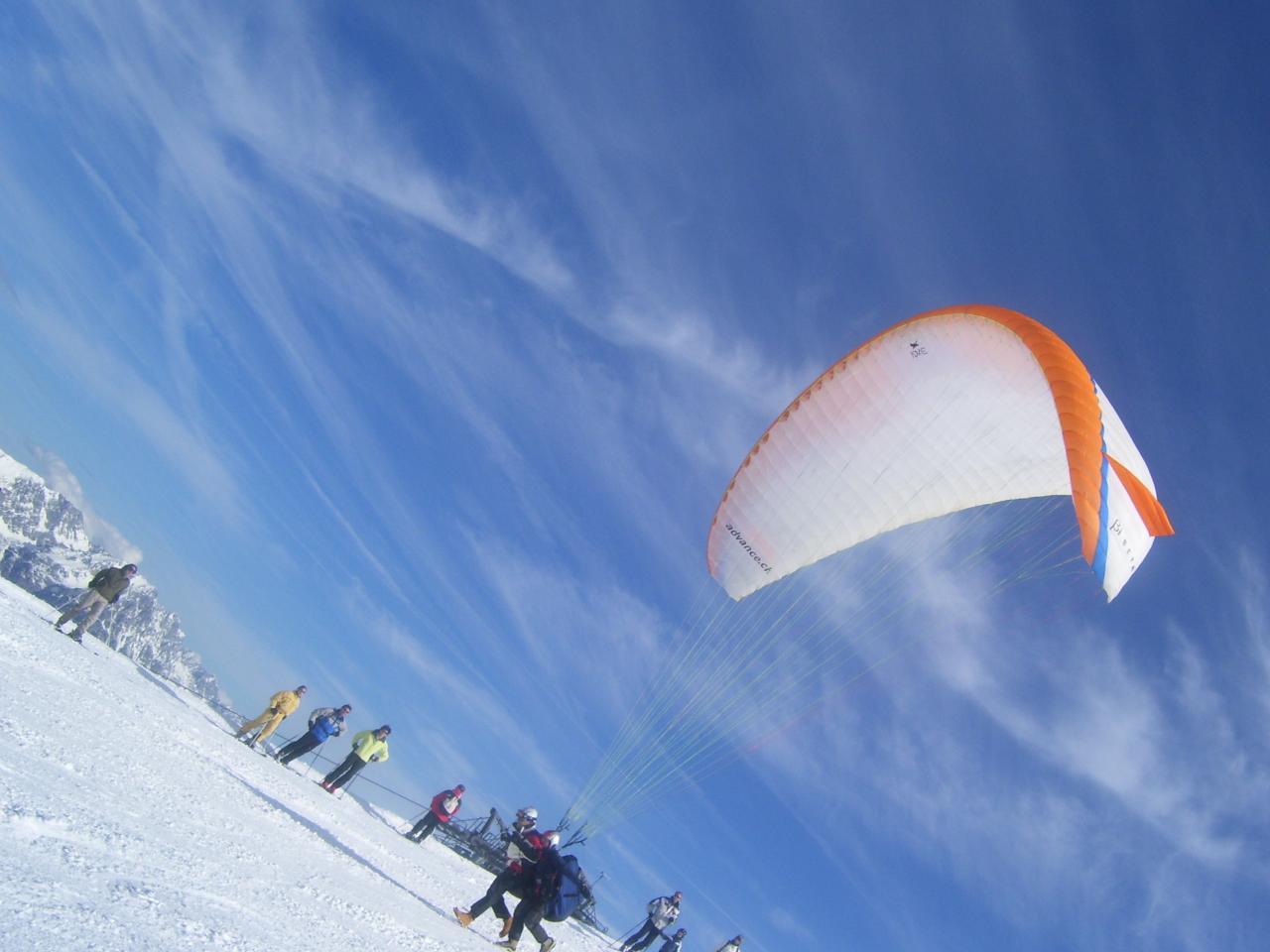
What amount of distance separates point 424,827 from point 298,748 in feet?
9.11

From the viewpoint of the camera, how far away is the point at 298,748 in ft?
49.0

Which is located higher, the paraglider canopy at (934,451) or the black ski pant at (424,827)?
the paraglider canopy at (934,451)

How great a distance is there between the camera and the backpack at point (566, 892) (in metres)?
9.41

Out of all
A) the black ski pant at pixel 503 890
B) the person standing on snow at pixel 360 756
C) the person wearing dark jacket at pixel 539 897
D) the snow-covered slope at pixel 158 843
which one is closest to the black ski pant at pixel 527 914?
the person wearing dark jacket at pixel 539 897

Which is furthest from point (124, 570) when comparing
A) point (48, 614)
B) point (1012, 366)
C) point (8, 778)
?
point (1012, 366)

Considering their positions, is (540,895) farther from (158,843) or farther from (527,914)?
(158,843)

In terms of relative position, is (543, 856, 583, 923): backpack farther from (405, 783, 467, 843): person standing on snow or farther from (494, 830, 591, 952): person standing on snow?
(405, 783, 467, 843): person standing on snow

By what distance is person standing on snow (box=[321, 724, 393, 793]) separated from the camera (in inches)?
580

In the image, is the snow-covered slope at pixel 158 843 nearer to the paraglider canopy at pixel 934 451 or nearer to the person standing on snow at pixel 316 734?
the person standing on snow at pixel 316 734

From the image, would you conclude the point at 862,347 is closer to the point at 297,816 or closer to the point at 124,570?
the point at 297,816

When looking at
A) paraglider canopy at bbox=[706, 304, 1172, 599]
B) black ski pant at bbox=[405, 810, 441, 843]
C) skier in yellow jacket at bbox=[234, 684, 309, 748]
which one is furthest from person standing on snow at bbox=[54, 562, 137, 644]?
paraglider canopy at bbox=[706, 304, 1172, 599]

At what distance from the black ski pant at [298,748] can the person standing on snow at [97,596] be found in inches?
149

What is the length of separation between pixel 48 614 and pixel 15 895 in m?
13.0

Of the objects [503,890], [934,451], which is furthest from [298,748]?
[934,451]
